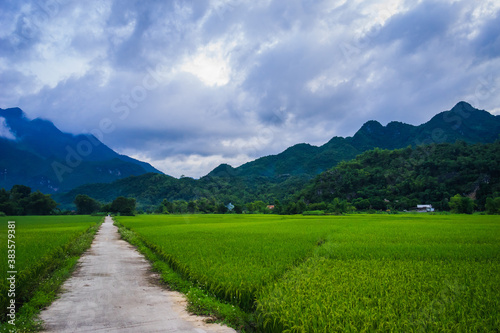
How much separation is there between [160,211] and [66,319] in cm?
9735

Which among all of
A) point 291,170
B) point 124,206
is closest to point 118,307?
point 124,206

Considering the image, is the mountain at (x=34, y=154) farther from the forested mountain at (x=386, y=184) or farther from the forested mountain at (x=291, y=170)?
the forested mountain at (x=386, y=184)

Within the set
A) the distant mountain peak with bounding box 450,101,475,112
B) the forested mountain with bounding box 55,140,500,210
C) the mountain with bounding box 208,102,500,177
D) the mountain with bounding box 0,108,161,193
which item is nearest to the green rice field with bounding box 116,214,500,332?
the forested mountain with bounding box 55,140,500,210

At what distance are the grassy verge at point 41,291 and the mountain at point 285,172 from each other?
92.7 metres

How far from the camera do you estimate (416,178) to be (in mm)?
77812

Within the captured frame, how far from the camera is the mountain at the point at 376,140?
119 metres

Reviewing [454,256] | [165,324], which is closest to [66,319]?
[165,324]

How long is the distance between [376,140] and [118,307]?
18079 centimetres

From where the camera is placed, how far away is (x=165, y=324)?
5164mm

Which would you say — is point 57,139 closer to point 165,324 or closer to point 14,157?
point 14,157

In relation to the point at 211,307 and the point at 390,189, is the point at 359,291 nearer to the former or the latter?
the point at 211,307

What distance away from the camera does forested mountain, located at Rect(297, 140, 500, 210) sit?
6744cm

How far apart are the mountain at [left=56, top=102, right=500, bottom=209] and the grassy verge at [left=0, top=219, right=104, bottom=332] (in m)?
92.7

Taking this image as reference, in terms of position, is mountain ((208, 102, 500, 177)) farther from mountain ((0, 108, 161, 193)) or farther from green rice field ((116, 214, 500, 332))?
green rice field ((116, 214, 500, 332))
